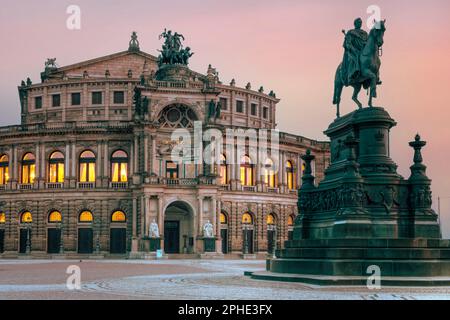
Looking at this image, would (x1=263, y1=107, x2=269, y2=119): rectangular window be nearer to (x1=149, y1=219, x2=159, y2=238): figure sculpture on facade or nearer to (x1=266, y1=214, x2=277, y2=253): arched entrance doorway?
(x1=266, y1=214, x2=277, y2=253): arched entrance doorway

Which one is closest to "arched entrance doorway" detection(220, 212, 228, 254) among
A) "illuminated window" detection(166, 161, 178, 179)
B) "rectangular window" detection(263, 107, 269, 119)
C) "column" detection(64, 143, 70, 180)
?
"illuminated window" detection(166, 161, 178, 179)

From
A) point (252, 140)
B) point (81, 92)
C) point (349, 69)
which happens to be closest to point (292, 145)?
point (252, 140)

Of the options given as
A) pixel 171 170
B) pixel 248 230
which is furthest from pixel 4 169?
pixel 248 230

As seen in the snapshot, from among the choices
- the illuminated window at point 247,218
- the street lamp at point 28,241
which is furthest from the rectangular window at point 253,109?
the street lamp at point 28,241

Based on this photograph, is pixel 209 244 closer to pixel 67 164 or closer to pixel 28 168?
pixel 67 164

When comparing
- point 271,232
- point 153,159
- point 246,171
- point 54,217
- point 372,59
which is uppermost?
point 153,159

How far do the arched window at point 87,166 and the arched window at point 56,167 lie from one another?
2340 millimetres

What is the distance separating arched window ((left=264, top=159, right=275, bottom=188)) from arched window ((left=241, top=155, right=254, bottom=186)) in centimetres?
194

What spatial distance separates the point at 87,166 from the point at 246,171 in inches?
720

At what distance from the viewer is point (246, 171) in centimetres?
8488

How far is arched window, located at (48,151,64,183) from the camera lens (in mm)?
81812

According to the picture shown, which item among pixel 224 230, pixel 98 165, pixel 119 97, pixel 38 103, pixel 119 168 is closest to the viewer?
pixel 98 165

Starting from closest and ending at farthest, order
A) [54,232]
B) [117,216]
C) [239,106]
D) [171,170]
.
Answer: [171,170] → [117,216] → [54,232] → [239,106]

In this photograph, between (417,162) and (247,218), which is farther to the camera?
(247,218)
